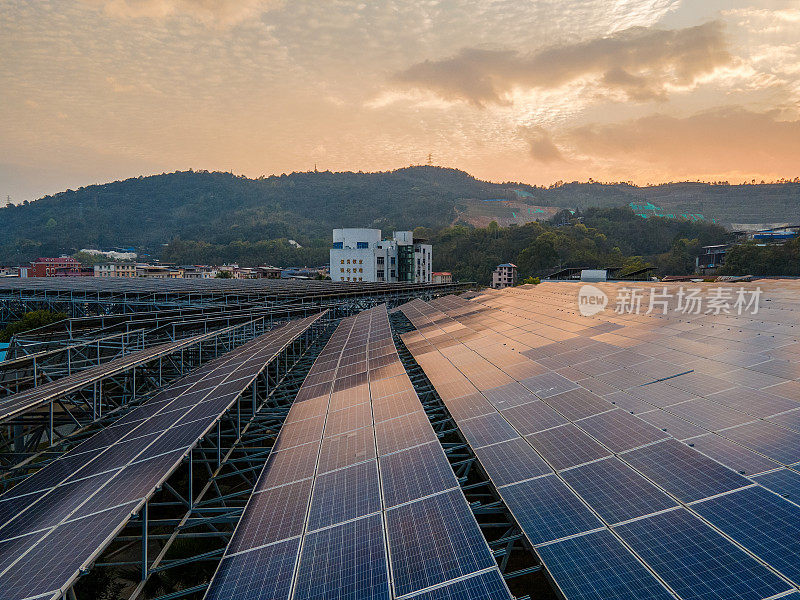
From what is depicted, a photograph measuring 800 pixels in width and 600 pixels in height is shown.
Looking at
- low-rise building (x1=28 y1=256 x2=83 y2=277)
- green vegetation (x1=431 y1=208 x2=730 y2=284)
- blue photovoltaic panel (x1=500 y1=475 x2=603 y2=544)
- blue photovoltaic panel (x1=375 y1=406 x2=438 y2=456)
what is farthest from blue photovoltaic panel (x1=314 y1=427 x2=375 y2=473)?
low-rise building (x1=28 y1=256 x2=83 y2=277)

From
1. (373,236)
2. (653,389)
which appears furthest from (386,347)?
(373,236)

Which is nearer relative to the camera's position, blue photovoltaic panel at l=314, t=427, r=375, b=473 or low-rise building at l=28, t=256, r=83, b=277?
blue photovoltaic panel at l=314, t=427, r=375, b=473

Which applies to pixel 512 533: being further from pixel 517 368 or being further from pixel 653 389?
pixel 517 368

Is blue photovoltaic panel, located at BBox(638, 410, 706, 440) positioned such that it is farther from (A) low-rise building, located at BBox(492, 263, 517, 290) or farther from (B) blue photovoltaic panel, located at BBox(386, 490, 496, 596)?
(A) low-rise building, located at BBox(492, 263, 517, 290)

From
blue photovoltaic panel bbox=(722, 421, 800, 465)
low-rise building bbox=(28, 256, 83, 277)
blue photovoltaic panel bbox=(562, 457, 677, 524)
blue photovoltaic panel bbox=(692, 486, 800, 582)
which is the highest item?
low-rise building bbox=(28, 256, 83, 277)

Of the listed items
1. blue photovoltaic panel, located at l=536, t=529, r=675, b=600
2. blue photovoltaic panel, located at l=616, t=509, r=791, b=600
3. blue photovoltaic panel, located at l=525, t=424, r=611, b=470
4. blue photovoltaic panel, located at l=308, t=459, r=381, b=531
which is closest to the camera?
blue photovoltaic panel, located at l=616, t=509, r=791, b=600

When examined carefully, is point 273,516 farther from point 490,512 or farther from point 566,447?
point 566,447
